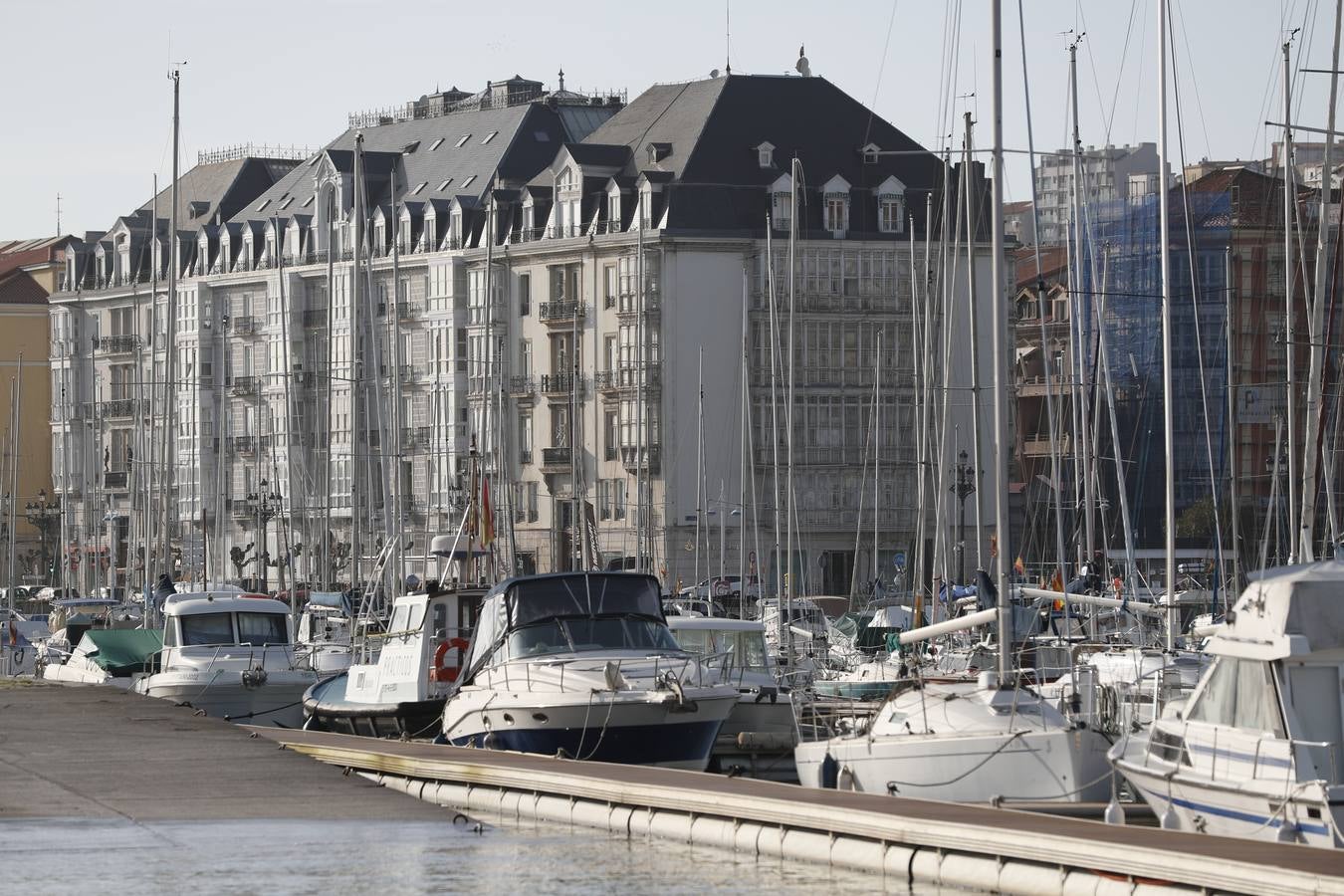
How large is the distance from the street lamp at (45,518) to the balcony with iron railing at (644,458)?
1505 inches

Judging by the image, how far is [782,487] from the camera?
108m

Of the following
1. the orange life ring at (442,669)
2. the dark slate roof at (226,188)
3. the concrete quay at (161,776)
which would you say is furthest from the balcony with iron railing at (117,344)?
the orange life ring at (442,669)

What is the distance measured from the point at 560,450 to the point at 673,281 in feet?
32.9

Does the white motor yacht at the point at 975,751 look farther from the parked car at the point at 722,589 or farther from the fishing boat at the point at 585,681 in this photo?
the parked car at the point at 722,589

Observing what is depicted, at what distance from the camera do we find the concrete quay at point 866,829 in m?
22.3

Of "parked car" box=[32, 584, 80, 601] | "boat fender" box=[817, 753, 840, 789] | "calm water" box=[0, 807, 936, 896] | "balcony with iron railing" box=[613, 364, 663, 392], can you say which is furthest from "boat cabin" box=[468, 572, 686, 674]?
"parked car" box=[32, 584, 80, 601]

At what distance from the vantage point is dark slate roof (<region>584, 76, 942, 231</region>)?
111 metres

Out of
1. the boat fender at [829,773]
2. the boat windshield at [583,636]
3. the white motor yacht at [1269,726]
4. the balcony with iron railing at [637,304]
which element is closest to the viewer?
the white motor yacht at [1269,726]

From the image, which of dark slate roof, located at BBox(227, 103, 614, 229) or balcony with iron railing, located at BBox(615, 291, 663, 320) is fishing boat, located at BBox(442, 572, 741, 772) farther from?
dark slate roof, located at BBox(227, 103, 614, 229)

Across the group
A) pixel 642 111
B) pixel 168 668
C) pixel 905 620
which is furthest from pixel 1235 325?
pixel 168 668

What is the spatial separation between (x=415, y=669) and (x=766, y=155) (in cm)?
7111

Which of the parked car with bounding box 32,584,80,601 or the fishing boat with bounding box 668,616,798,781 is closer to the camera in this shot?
the fishing boat with bounding box 668,616,798,781

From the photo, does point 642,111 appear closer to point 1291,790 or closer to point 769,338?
point 769,338

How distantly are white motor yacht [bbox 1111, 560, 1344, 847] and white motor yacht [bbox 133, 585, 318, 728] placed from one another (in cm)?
2675
